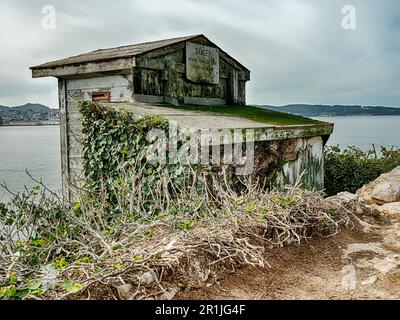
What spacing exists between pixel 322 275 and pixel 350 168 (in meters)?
9.71

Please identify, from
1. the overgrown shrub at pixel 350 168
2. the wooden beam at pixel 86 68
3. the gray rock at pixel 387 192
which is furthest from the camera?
the overgrown shrub at pixel 350 168

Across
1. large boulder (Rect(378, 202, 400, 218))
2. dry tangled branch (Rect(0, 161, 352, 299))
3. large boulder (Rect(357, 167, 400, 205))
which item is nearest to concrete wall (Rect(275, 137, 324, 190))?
large boulder (Rect(357, 167, 400, 205))

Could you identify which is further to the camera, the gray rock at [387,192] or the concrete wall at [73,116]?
the concrete wall at [73,116]

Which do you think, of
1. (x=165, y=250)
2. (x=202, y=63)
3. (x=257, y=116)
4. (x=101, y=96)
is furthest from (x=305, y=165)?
(x=165, y=250)

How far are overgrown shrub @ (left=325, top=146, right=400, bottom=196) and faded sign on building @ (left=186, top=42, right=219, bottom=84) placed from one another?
420cm

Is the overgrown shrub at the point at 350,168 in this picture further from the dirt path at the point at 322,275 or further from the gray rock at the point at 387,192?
the dirt path at the point at 322,275

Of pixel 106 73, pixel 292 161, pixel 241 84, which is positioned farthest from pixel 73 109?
pixel 292 161

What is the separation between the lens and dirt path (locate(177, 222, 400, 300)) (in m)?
3.22

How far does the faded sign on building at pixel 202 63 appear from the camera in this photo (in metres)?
10.4

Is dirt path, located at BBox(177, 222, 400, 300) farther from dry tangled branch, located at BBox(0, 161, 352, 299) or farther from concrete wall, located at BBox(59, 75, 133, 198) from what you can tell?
concrete wall, located at BBox(59, 75, 133, 198)

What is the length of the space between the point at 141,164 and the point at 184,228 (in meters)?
2.95

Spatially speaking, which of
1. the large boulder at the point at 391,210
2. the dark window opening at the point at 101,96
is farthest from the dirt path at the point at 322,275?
the dark window opening at the point at 101,96

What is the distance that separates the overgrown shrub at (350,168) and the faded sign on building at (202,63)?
420 cm
